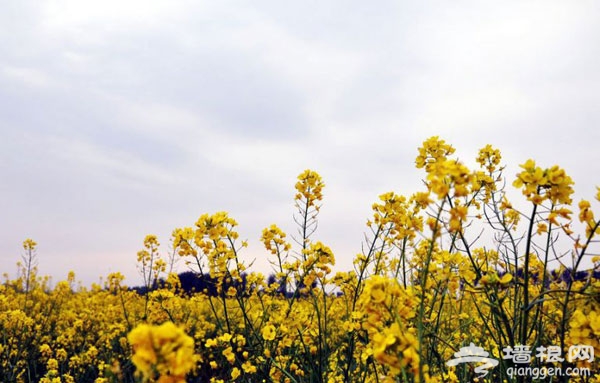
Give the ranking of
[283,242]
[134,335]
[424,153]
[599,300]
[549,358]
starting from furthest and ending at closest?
[283,242] < [424,153] < [549,358] < [599,300] < [134,335]

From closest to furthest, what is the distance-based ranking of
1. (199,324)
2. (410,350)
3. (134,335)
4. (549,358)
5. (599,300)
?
(134,335), (410,350), (599,300), (549,358), (199,324)

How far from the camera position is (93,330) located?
777cm

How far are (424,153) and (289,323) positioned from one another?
1.68 meters

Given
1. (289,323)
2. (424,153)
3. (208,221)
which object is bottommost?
(289,323)

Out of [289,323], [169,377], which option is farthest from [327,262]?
[169,377]

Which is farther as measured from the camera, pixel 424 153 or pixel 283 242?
pixel 283 242

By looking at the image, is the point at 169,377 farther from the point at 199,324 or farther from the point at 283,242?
the point at 199,324

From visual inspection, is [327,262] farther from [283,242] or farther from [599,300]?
[599,300]

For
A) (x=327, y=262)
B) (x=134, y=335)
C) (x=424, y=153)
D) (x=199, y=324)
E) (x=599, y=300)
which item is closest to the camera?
(x=134, y=335)

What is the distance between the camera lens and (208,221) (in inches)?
149

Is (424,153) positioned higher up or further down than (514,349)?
higher up

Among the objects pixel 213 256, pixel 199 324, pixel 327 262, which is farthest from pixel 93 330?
pixel 327 262

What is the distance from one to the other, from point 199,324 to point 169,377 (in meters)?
8.12

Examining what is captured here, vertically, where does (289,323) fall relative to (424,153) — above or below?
below
